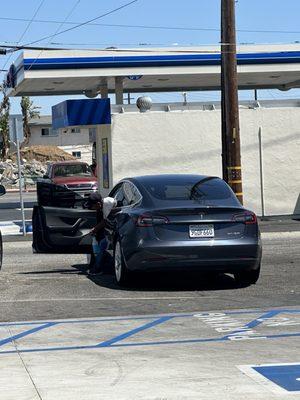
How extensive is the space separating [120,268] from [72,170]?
19.1m

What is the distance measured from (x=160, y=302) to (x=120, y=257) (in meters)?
1.21

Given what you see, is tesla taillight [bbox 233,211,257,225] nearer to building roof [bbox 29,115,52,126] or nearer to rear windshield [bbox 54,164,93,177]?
rear windshield [bbox 54,164,93,177]

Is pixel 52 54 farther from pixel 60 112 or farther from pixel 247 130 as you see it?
pixel 247 130

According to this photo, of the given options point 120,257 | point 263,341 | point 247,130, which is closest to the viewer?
point 263,341

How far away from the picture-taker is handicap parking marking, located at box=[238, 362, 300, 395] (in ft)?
21.4

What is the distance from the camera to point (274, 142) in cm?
2339

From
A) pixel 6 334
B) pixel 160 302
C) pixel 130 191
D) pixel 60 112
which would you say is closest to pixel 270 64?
pixel 60 112

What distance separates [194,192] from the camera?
38.5 ft

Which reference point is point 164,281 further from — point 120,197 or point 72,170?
point 72,170

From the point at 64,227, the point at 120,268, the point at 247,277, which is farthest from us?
the point at 64,227

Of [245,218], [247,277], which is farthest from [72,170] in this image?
[245,218]

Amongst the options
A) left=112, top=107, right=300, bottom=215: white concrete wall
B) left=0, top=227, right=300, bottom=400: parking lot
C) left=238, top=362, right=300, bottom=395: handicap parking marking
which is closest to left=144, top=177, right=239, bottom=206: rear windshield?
left=0, top=227, right=300, bottom=400: parking lot

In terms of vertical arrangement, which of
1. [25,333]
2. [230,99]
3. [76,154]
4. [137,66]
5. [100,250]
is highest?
[137,66]

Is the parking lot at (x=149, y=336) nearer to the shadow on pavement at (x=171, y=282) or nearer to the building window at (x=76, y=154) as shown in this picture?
the shadow on pavement at (x=171, y=282)
